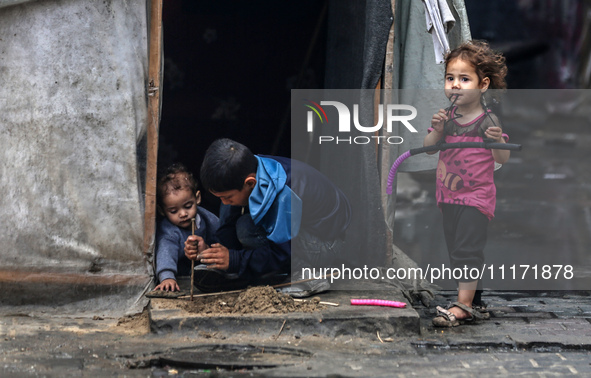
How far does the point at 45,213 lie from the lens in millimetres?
3922

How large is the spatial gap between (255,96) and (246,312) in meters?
2.24

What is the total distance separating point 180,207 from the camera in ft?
13.6

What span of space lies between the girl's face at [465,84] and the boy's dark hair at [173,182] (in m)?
1.54

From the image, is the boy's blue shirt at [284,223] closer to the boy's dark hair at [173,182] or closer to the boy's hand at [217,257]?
the boy's hand at [217,257]

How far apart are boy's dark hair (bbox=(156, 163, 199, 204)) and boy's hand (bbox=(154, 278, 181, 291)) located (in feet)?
1.56

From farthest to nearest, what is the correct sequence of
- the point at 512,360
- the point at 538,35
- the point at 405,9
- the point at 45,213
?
the point at 538,35 < the point at 405,9 < the point at 45,213 < the point at 512,360

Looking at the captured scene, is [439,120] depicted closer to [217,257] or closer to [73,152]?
[217,257]

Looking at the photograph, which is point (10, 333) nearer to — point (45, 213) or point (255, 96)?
point (45, 213)

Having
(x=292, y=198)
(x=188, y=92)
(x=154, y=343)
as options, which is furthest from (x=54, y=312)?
(x=188, y=92)

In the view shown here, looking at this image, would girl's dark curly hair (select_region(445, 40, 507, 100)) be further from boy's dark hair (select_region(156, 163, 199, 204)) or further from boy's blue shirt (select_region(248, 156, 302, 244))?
boy's dark hair (select_region(156, 163, 199, 204))

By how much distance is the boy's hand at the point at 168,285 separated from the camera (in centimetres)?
396

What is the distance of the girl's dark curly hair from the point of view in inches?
146

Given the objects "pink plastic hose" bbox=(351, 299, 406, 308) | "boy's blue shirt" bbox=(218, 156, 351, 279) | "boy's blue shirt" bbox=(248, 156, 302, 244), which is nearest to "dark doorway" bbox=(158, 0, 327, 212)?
"boy's blue shirt" bbox=(218, 156, 351, 279)

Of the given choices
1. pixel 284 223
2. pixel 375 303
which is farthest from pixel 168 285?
pixel 375 303
